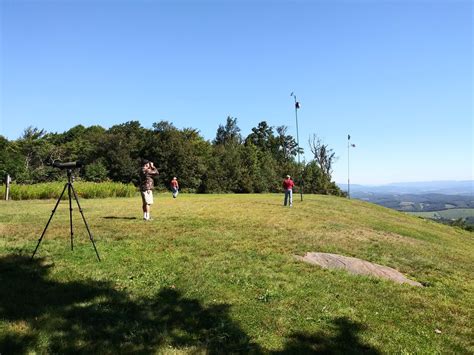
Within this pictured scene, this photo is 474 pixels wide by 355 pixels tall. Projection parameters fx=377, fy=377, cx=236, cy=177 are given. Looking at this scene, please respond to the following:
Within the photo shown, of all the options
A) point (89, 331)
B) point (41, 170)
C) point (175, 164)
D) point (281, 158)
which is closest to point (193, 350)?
point (89, 331)

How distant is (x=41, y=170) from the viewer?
54.9 m

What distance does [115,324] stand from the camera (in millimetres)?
5582

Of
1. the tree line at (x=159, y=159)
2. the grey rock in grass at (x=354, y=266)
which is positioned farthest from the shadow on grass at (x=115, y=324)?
the tree line at (x=159, y=159)

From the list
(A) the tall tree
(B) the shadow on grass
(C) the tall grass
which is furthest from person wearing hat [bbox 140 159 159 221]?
(A) the tall tree

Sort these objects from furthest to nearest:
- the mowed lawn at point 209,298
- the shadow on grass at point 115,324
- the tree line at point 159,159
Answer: the tree line at point 159,159
the mowed lawn at point 209,298
the shadow on grass at point 115,324

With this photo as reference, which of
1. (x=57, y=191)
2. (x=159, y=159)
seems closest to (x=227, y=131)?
(x=159, y=159)

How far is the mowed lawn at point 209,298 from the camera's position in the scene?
5320 mm

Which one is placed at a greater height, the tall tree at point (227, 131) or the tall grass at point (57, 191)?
the tall tree at point (227, 131)

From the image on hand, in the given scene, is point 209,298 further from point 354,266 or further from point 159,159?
point 159,159

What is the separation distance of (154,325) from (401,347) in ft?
12.3

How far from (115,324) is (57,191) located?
24769mm

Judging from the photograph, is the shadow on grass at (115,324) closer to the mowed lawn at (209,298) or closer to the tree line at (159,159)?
the mowed lawn at (209,298)

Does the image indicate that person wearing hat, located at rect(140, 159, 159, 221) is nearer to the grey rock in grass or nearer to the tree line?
the grey rock in grass

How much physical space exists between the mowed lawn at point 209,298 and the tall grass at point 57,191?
52.5 ft
